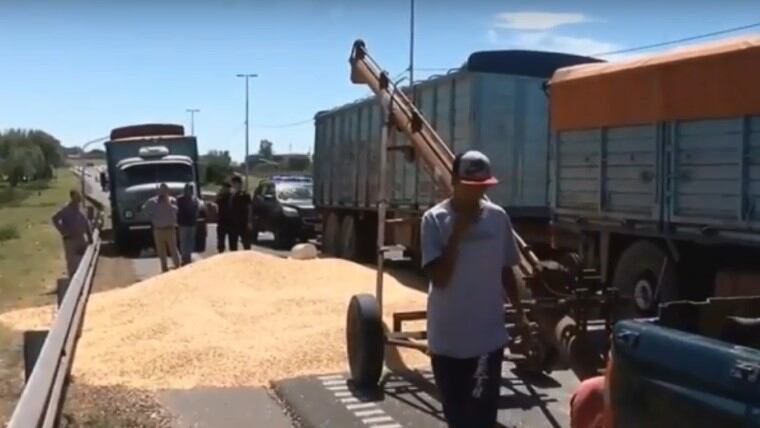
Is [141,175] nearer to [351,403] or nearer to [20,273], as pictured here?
[20,273]

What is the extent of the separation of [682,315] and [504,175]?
13006 mm

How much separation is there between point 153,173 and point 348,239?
671cm

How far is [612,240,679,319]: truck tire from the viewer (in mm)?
10828

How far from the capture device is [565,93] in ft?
41.3

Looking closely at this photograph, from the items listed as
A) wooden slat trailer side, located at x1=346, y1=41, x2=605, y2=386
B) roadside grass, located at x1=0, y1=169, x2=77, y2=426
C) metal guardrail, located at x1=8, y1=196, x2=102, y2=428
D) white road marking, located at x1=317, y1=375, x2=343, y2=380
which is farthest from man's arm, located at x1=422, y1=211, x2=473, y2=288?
roadside grass, located at x1=0, y1=169, x2=77, y2=426

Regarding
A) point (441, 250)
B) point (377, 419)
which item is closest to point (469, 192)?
point (441, 250)

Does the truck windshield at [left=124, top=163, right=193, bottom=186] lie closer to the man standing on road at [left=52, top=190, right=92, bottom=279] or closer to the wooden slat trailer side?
the man standing on road at [left=52, top=190, right=92, bottom=279]

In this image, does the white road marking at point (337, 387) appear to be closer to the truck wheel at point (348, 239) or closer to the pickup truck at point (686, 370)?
the pickup truck at point (686, 370)

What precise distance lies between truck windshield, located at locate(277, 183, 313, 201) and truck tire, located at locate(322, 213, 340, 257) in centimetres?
486

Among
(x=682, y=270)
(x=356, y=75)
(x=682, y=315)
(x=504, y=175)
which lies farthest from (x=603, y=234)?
(x=682, y=315)

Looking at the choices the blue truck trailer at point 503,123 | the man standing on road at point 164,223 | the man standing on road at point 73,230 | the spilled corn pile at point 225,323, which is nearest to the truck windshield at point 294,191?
the man standing on road at point 164,223

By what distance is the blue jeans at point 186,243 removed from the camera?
2175 centimetres

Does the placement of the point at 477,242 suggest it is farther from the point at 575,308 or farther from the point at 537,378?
the point at 537,378

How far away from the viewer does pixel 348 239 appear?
2473cm
